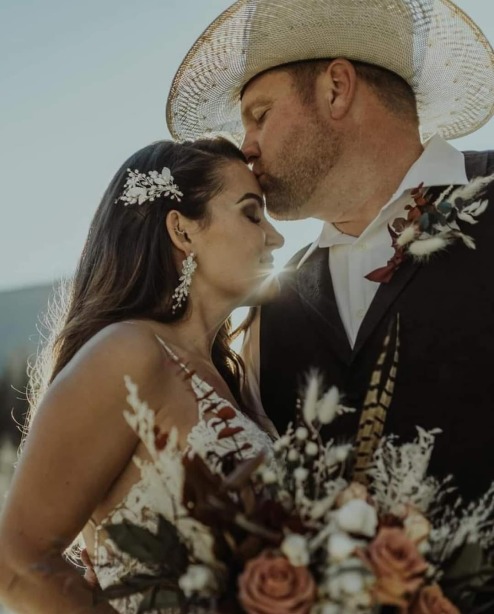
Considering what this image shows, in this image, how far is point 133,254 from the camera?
9.87ft

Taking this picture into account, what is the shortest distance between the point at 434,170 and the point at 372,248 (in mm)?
342

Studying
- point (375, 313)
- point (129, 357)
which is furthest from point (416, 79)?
point (129, 357)

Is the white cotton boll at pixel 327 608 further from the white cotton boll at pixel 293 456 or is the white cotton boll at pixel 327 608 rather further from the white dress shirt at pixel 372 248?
the white dress shirt at pixel 372 248

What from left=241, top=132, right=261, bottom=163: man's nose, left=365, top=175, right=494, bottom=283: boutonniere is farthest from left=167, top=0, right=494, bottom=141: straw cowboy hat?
left=365, top=175, right=494, bottom=283: boutonniere

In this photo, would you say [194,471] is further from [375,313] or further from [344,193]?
[344,193]

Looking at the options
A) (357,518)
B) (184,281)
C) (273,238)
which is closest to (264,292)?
(273,238)

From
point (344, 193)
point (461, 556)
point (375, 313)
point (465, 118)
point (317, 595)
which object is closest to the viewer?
point (317, 595)

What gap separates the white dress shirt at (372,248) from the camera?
3.12 metres

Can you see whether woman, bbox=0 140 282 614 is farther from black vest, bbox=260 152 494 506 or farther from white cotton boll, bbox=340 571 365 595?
white cotton boll, bbox=340 571 365 595

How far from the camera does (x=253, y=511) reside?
1672 millimetres

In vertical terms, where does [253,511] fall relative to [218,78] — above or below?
below

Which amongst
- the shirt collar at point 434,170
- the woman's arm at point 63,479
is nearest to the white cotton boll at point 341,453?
the woman's arm at point 63,479

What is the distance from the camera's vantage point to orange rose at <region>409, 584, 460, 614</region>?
5.45 feet

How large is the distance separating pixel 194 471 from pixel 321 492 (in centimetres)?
25
